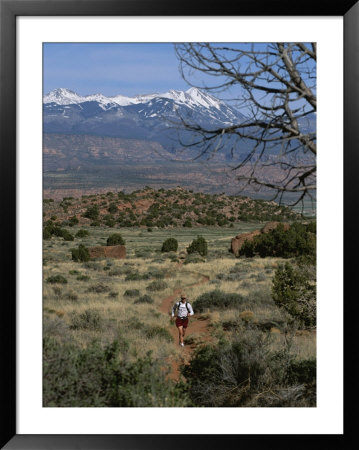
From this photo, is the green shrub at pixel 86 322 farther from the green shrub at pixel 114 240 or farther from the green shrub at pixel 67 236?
the green shrub at pixel 67 236

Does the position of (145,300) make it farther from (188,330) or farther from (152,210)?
(152,210)

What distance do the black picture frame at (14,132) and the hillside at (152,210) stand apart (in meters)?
35.4

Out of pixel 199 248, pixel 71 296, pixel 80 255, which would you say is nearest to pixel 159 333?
pixel 71 296

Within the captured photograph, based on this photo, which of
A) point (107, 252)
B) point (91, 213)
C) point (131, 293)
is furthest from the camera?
point (91, 213)

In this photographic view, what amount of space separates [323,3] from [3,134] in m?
2.52

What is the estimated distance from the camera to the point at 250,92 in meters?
4.00

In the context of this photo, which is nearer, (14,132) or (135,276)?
(14,132)

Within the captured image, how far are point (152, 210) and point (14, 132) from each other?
40.7 meters

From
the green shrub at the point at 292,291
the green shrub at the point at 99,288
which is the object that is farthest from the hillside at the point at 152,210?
the green shrub at the point at 292,291

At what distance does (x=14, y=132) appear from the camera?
3.69 metres

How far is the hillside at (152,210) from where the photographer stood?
40.8m

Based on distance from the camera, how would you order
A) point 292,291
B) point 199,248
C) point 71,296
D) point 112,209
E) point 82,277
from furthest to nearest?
point 112,209
point 199,248
point 82,277
point 71,296
point 292,291

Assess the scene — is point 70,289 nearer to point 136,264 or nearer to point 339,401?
point 136,264

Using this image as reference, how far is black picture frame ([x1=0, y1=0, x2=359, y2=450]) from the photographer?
3.62m
